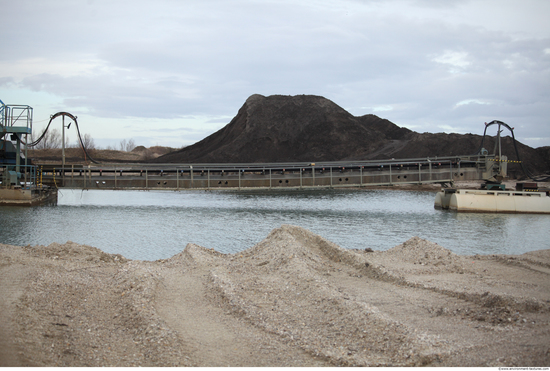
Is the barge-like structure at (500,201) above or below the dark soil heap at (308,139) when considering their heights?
below

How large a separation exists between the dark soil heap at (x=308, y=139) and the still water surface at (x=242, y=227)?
195 ft

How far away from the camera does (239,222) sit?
35812 millimetres

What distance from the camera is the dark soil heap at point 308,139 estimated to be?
102 metres

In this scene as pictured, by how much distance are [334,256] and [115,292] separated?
753cm

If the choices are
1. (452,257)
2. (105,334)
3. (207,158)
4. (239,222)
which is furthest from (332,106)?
(105,334)

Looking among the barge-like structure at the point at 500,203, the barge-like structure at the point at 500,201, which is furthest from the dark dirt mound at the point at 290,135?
the barge-like structure at the point at 500,203

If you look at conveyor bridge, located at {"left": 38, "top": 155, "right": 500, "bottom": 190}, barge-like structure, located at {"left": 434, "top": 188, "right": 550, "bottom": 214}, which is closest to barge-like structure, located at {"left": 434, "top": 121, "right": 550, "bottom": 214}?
barge-like structure, located at {"left": 434, "top": 188, "right": 550, "bottom": 214}

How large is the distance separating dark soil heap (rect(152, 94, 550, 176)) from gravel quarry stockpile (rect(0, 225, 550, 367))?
3498 inches

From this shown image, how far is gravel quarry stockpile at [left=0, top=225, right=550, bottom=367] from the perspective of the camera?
7.48 metres

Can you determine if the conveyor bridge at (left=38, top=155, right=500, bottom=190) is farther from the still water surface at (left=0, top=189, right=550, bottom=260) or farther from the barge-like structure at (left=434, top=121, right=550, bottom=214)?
the barge-like structure at (left=434, top=121, right=550, bottom=214)

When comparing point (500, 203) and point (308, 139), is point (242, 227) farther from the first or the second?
point (308, 139)

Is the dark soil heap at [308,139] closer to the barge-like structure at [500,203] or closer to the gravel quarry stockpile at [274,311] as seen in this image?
the barge-like structure at [500,203]

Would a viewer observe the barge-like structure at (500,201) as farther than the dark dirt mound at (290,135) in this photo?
No

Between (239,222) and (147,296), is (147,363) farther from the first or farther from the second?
(239,222)
